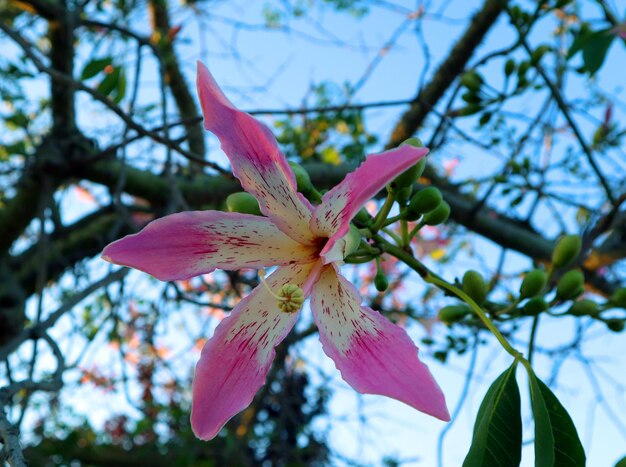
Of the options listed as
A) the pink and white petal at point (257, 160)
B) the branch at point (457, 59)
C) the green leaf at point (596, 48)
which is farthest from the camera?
the branch at point (457, 59)

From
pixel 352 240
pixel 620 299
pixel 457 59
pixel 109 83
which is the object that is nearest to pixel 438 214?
pixel 352 240

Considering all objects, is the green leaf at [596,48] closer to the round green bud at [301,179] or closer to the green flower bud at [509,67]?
the green flower bud at [509,67]

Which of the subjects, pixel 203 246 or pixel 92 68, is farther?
pixel 92 68

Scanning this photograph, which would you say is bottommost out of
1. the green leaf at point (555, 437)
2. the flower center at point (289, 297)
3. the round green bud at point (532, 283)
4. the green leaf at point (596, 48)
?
the green leaf at point (555, 437)

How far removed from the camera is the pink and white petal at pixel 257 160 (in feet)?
2.85

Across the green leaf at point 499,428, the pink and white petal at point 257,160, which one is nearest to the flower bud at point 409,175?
the pink and white petal at point 257,160

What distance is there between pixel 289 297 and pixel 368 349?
119 millimetres

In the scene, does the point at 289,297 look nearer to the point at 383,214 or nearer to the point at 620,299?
the point at 383,214

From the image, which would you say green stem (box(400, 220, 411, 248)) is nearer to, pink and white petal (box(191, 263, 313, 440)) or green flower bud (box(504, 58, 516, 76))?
pink and white petal (box(191, 263, 313, 440))

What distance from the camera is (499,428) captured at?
0.83 metres

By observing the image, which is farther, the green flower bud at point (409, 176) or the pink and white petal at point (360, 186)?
the green flower bud at point (409, 176)

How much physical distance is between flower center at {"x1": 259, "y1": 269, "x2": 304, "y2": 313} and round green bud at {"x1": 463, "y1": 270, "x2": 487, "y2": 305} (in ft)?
0.97

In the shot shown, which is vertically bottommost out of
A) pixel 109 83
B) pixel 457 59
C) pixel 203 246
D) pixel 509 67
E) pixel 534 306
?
pixel 203 246

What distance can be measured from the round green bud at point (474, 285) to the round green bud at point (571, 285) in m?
0.19
